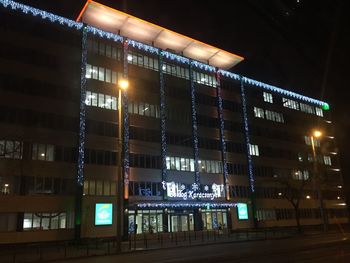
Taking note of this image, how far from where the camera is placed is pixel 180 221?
45406 mm

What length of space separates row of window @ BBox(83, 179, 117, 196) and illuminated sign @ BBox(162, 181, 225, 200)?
670cm

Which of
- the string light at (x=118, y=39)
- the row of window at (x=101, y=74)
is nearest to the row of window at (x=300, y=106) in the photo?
the string light at (x=118, y=39)

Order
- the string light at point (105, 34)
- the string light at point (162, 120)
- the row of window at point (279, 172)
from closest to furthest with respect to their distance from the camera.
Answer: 1. the string light at point (105, 34)
2. the string light at point (162, 120)
3. the row of window at point (279, 172)

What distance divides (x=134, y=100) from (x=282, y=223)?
1291 inches

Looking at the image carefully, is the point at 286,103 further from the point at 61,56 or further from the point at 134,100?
the point at 61,56

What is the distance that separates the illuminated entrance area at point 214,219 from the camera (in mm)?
47781

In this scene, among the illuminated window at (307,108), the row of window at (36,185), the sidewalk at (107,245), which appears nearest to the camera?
the sidewalk at (107,245)

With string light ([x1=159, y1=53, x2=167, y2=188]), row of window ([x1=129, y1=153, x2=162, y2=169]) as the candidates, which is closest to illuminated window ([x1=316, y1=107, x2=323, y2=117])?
string light ([x1=159, y1=53, x2=167, y2=188])

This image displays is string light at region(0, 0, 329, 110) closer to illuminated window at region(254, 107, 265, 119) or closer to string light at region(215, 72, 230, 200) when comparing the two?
string light at region(215, 72, 230, 200)

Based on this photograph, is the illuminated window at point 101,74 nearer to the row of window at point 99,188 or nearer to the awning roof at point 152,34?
the awning roof at point 152,34

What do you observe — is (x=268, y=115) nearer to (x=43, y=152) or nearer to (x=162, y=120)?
(x=162, y=120)

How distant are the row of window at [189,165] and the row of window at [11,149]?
18105 mm

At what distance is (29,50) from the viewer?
1491 inches

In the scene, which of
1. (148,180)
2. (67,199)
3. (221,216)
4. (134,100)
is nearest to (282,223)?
(221,216)
